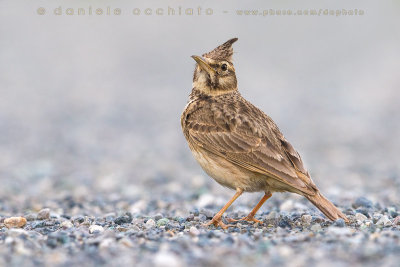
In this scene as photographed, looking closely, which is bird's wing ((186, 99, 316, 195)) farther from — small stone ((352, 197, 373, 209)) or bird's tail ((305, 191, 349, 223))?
small stone ((352, 197, 373, 209))

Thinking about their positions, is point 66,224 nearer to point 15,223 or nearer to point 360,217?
point 15,223

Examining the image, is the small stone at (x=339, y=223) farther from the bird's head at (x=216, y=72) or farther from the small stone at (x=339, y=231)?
the bird's head at (x=216, y=72)

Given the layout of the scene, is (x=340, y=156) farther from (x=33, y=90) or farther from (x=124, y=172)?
(x=33, y=90)

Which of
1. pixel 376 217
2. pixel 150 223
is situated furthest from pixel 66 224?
pixel 376 217

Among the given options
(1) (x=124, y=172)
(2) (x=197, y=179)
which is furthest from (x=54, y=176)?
(2) (x=197, y=179)

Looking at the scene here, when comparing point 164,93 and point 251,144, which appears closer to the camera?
point 251,144

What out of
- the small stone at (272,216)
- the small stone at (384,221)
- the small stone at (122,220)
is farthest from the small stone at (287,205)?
the small stone at (122,220)

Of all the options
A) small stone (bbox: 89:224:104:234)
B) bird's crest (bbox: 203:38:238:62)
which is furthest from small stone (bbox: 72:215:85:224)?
bird's crest (bbox: 203:38:238:62)

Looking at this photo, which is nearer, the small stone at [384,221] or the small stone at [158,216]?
the small stone at [384,221]
